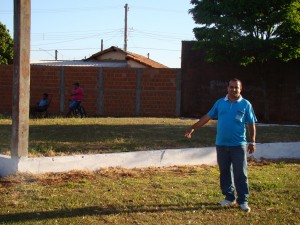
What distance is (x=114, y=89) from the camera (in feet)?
61.3

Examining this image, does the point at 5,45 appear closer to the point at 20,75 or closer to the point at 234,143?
the point at 20,75

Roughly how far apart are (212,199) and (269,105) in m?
12.8

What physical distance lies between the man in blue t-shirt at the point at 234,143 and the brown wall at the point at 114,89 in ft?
41.9

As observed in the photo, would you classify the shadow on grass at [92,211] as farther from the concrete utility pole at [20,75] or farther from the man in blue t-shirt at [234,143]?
the concrete utility pole at [20,75]

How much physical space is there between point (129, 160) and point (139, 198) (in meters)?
1.97

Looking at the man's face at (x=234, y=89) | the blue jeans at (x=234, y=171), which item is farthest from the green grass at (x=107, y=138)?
the man's face at (x=234, y=89)

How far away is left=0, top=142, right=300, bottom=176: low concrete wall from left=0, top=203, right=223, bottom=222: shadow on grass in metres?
1.85

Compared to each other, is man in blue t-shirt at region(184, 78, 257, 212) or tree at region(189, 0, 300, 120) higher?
tree at region(189, 0, 300, 120)

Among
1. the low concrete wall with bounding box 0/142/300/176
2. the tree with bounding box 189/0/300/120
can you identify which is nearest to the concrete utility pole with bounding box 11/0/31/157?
the low concrete wall with bounding box 0/142/300/176

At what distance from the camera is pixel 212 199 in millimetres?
6023

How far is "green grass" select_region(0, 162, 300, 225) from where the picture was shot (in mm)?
5195

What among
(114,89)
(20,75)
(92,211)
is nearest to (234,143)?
(92,211)

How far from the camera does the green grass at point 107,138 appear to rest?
28.3 feet

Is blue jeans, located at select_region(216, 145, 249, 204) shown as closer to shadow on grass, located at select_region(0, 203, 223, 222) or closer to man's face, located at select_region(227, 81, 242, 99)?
shadow on grass, located at select_region(0, 203, 223, 222)
